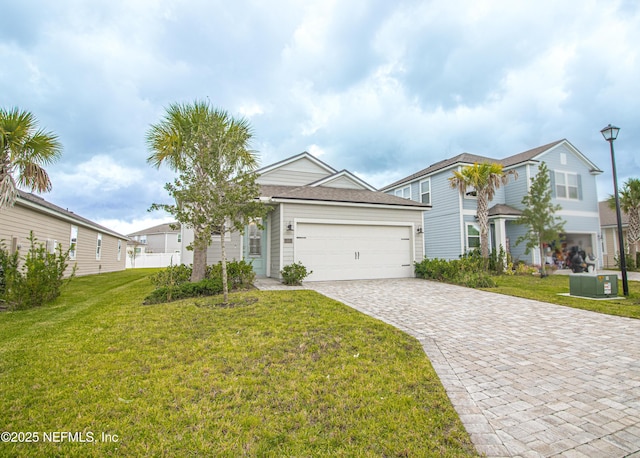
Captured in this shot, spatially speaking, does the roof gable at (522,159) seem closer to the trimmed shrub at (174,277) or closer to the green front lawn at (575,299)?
the green front lawn at (575,299)

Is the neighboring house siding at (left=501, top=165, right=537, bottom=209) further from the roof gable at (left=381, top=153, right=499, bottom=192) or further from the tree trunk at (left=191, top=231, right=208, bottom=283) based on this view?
the tree trunk at (left=191, top=231, right=208, bottom=283)

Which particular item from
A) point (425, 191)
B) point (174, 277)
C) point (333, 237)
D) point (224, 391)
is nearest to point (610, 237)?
point (425, 191)

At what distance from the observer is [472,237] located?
56.3 feet

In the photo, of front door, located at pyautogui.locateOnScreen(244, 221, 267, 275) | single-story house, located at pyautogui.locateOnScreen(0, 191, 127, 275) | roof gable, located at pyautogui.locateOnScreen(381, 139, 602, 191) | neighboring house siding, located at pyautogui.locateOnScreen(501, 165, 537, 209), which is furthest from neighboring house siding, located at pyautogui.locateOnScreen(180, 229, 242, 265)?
neighboring house siding, located at pyautogui.locateOnScreen(501, 165, 537, 209)

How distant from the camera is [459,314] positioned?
6.52 meters

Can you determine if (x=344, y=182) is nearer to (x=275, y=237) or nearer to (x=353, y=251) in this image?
(x=353, y=251)

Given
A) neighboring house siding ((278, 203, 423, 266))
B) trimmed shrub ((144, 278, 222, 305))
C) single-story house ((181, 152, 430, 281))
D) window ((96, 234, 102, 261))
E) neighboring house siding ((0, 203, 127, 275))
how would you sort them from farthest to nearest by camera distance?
window ((96, 234, 102, 261)), single-story house ((181, 152, 430, 281)), neighboring house siding ((278, 203, 423, 266)), neighboring house siding ((0, 203, 127, 275)), trimmed shrub ((144, 278, 222, 305))

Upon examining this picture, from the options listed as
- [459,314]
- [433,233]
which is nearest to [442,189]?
[433,233]

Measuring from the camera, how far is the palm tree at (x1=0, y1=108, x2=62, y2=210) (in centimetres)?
800

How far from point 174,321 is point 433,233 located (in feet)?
54.5

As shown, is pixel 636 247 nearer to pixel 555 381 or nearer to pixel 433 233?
pixel 433 233

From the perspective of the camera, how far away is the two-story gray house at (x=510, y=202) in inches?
672

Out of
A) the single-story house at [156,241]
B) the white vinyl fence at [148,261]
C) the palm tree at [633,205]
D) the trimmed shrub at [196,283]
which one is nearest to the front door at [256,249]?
the trimmed shrub at [196,283]

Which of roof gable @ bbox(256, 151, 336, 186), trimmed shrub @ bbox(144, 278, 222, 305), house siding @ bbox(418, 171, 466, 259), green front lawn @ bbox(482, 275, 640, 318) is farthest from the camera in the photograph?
house siding @ bbox(418, 171, 466, 259)
